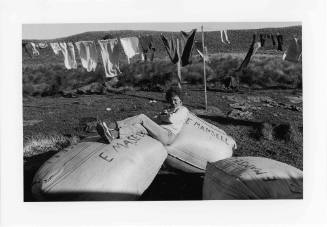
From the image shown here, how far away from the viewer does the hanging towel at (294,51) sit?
562 cm

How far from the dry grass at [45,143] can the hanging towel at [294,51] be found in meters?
2.59

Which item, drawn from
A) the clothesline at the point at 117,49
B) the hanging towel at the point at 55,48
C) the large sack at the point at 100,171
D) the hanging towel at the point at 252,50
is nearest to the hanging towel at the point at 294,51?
the clothesline at the point at 117,49

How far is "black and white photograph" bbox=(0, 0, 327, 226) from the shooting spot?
5.39m

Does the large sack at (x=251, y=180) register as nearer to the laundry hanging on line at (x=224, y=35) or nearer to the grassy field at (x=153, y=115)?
the grassy field at (x=153, y=115)

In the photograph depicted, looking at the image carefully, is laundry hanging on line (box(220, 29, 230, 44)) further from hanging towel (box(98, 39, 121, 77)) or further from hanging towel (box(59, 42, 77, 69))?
hanging towel (box(59, 42, 77, 69))

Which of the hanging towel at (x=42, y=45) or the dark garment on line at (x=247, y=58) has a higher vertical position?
the hanging towel at (x=42, y=45)

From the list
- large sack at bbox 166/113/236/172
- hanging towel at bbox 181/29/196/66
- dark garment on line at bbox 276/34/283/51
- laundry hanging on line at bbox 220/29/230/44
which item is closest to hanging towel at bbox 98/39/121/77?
hanging towel at bbox 181/29/196/66

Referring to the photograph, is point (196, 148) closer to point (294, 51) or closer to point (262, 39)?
point (262, 39)

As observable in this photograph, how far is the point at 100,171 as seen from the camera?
480cm
